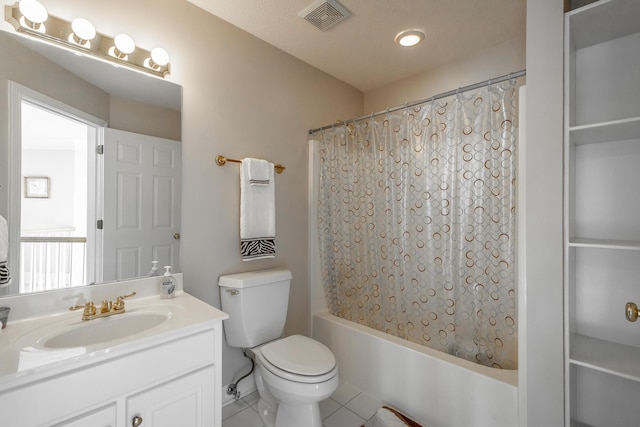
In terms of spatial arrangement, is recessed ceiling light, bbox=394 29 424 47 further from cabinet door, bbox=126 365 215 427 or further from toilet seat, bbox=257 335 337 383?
cabinet door, bbox=126 365 215 427

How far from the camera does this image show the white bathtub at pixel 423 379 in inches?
58.2

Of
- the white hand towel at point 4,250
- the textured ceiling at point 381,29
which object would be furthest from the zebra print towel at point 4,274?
the textured ceiling at point 381,29

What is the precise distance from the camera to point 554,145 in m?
1.19

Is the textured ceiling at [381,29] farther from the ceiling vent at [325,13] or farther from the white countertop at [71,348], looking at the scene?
the white countertop at [71,348]

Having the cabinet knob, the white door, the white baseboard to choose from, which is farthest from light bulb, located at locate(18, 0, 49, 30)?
the cabinet knob

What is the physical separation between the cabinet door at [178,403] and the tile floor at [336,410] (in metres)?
0.68

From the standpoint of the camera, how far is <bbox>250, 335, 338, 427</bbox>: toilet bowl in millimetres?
1455

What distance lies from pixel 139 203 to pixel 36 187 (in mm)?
393

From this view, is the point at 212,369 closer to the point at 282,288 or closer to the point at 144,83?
the point at 282,288

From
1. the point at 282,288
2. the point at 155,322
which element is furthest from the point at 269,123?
the point at 155,322

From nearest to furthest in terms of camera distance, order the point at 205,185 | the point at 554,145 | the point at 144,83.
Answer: the point at 554,145
the point at 144,83
the point at 205,185

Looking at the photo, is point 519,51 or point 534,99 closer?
point 534,99

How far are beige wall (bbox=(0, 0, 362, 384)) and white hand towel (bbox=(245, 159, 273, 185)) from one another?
114 millimetres

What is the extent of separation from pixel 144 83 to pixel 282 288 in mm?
1424
